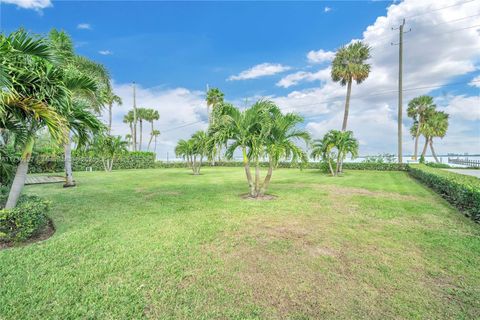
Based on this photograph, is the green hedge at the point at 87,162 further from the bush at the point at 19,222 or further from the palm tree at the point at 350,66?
the palm tree at the point at 350,66

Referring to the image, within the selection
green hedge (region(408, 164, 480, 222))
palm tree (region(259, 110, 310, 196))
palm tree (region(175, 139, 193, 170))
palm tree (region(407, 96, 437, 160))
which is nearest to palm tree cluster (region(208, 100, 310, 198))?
palm tree (region(259, 110, 310, 196))

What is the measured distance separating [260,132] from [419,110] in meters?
35.6

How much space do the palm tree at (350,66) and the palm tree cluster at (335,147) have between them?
27.8ft

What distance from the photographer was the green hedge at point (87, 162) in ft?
61.5

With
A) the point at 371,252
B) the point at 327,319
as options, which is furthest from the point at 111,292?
the point at 371,252

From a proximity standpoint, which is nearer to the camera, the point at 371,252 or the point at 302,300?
the point at 302,300

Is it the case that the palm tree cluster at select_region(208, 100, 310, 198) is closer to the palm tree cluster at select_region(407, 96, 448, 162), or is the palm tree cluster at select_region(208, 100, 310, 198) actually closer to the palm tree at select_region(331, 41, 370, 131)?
the palm tree at select_region(331, 41, 370, 131)

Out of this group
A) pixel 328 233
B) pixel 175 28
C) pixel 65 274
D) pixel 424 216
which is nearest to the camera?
pixel 65 274

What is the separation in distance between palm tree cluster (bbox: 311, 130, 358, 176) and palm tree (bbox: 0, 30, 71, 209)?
49.4 feet

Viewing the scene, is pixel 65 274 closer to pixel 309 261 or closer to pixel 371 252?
pixel 309 261

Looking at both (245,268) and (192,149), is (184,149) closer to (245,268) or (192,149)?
(192,149)

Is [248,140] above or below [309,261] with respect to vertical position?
above

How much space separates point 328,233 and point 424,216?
3.33 metres

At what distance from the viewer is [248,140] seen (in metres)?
7.60
